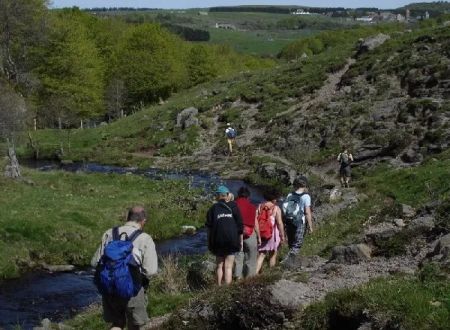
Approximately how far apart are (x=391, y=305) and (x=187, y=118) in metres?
53.5

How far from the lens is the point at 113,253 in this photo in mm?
10555

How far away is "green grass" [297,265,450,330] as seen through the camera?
406 inches

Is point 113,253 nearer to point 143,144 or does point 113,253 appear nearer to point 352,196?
point 352,196

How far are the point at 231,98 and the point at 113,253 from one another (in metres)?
57.3

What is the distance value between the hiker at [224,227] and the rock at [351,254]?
2.47m

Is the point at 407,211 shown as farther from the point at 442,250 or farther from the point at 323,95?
the point at 323,95

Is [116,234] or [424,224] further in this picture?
[424,224]

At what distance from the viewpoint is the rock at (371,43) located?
2623 inches

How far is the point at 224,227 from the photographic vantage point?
46.5 ft

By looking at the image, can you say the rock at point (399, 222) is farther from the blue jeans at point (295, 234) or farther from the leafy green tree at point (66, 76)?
the leafy green tree at point (66, 76)

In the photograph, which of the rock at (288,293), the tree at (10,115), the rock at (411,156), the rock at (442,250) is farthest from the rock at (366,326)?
the tree at (10,115)

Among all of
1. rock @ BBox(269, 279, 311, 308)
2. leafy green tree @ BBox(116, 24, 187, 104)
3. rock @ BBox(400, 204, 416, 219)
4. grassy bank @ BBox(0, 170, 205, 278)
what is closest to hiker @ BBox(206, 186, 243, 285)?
rock @ BBox(269, 279, 311, 308)

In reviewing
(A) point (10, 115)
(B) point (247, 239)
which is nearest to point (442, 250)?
(B) point (247, 239)

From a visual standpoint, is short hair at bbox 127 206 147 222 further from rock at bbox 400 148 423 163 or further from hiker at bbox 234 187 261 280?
rock at bbox 400 148 423 163
